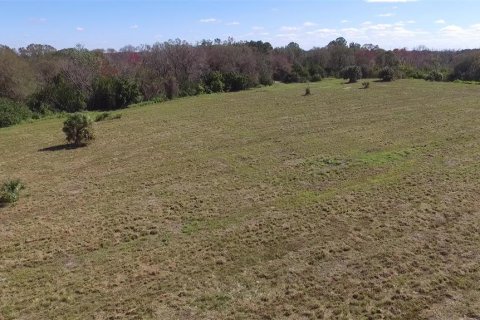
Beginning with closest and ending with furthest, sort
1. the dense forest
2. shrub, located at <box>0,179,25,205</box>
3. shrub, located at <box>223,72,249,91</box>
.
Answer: shrub, located at <box>0,179,25,205</box>
the dense forest
shrub, located at <box>223,72,249,91</box>

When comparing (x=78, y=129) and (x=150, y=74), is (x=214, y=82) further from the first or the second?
(x=78, y=129)

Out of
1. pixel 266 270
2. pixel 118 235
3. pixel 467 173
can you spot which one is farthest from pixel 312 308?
pixel 467 173

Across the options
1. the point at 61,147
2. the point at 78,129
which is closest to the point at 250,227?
the point at 78,129

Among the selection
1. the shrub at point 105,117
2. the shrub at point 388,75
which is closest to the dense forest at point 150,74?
the shrub at point 388,75

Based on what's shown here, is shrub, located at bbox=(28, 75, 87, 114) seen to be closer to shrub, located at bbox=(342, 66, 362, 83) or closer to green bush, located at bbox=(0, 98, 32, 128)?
green bush, located at bbox=(0, 98, 32, 128)

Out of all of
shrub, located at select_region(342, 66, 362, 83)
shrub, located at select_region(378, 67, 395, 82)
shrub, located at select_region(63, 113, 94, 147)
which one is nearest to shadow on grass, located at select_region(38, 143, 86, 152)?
shrub, located at select_region(63, 113, 94, 147)

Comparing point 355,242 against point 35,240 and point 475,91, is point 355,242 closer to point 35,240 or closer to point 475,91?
point 35,240

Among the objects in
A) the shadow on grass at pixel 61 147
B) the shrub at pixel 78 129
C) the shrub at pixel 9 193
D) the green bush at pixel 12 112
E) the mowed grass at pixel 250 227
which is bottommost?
the mowed grass at pixel 250 227

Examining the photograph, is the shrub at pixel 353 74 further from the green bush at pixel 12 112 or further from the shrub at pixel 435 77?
the green bush at pixel 12 112
